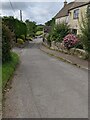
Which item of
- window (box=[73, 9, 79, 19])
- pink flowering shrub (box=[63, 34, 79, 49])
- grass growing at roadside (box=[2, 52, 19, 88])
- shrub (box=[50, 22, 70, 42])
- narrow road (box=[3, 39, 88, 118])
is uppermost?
window (box=[73, 9, 79, 19])

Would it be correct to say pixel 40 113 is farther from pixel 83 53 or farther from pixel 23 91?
pixel 83 53

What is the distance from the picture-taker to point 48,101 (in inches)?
285

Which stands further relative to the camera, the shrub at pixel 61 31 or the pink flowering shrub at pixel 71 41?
the shrub at pixel 61 31

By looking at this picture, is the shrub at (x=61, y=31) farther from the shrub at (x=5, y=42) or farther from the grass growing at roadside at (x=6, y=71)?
the grass growing at roadside at (x=6, y=71)

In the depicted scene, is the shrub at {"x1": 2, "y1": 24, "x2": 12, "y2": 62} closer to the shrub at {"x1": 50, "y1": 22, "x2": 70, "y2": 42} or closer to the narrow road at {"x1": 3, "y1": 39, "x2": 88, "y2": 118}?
the narrow road at {"x1": 3, "y1": 39, "x2": 88, "y2": 118}

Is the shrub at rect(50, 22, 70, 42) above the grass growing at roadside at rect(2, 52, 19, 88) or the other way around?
above

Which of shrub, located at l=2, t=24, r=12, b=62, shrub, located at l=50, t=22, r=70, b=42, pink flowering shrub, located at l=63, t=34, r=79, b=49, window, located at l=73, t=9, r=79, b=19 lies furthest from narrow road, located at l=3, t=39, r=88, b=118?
window, located at l=73, t=9, r=79, b=19

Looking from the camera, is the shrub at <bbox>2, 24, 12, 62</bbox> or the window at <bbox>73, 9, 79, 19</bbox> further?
the window at <bbox>73, 9, 79, 19</bbox>

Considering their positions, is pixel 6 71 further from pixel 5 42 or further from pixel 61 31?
pixel 61 31

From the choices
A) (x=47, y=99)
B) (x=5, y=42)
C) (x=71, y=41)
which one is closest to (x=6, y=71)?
(x=5, y=42)

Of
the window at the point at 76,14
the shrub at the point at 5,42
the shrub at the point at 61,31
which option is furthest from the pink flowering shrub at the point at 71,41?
the shrub at the point at 5,42

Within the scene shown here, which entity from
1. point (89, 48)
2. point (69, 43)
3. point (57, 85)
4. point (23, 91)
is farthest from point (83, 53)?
point (23, 91)

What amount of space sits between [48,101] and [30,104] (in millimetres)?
618

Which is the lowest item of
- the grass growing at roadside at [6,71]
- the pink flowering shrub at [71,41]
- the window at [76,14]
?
the grass growing at roadside at [6,71]
